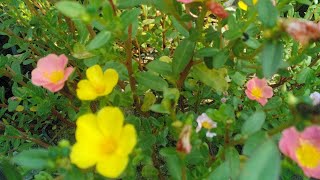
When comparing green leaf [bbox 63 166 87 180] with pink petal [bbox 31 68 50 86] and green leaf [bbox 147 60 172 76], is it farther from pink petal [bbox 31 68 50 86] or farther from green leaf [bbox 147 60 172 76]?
green leaf [bbox 147 60 172 76]

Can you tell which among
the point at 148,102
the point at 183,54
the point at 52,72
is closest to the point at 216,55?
the point at 183,54

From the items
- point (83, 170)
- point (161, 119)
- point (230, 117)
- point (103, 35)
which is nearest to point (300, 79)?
point (161, 119)

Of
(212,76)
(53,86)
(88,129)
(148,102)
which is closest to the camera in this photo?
(88,129)

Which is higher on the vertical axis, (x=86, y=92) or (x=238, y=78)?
(x=86, y=92)

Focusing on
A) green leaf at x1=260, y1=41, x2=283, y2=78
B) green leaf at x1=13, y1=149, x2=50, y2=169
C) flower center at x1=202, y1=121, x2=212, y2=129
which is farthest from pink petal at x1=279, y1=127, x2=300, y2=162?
green leaf at x1=13, y1=149, x2=50, y2=169

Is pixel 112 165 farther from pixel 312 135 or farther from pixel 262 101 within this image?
pixel 262 101

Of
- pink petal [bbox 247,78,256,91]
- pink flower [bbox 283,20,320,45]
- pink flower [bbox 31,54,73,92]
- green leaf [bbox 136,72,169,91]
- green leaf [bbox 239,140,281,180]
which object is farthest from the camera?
pink petal [bbox 247,78,256,91]
